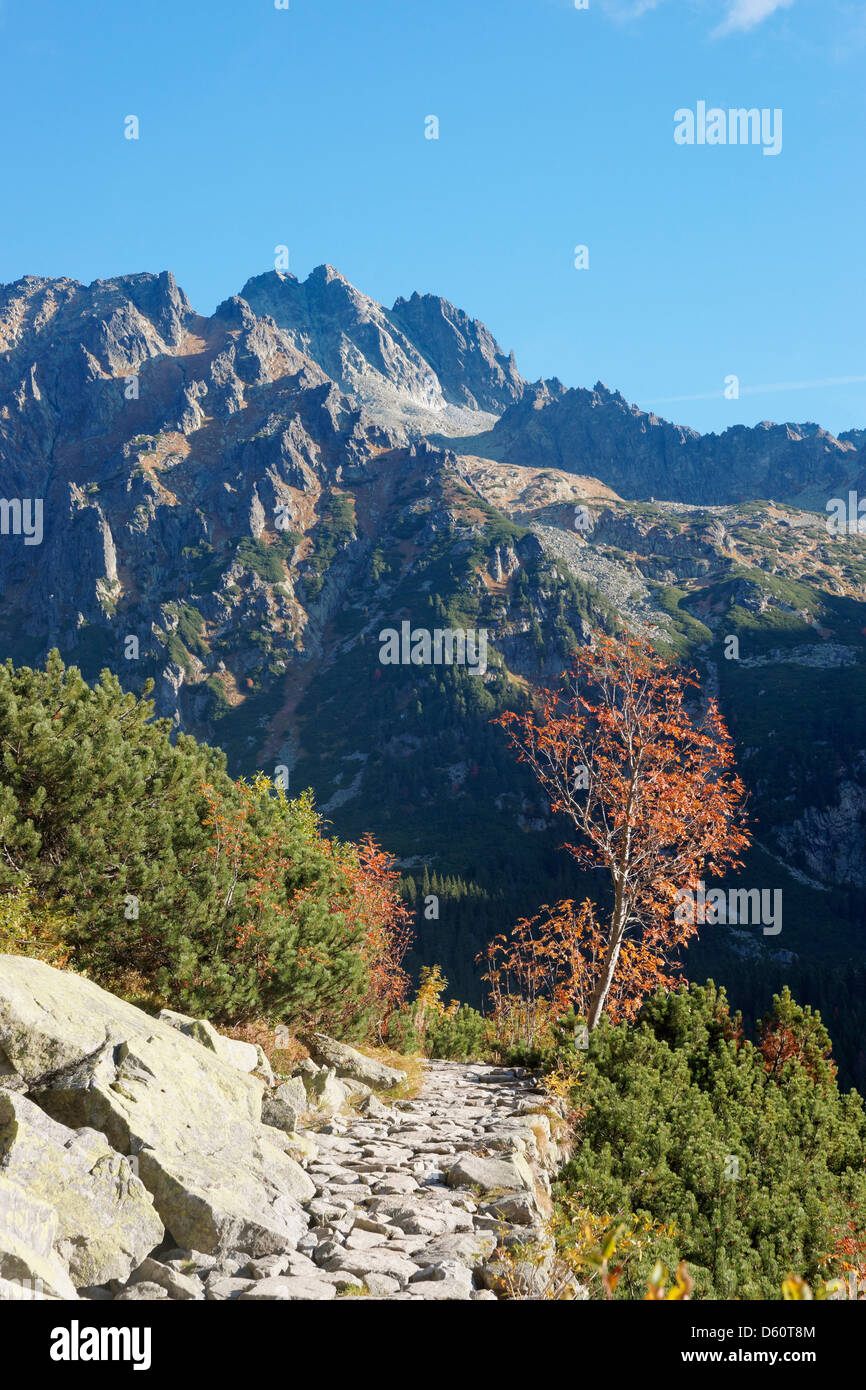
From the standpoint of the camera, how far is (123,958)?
52.7 ft

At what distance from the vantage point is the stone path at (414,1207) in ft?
23.9

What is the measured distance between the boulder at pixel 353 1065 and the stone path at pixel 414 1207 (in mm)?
1403

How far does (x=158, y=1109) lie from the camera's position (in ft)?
31.4

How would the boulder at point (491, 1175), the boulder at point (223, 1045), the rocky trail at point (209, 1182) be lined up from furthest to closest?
the boulder at point (223, 1045) → the boulder at point (491, 1175) → the rocky trail at point (209, 1182)

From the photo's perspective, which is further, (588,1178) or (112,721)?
(112,721)

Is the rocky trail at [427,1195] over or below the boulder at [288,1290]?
below

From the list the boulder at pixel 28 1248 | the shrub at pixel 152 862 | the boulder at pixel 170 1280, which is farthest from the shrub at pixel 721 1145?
the shrub at pixel 152 862

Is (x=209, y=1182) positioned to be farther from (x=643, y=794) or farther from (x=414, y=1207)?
(x=643, y=794)

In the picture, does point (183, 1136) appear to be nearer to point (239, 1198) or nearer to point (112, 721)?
point (239, 1198)

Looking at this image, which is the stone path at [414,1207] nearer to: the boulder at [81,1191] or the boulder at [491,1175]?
the boulder at [491,1175]

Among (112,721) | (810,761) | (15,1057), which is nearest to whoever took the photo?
(15,1057)

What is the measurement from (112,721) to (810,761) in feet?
661

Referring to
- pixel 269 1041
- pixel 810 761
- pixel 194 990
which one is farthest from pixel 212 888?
pixel 810 761
